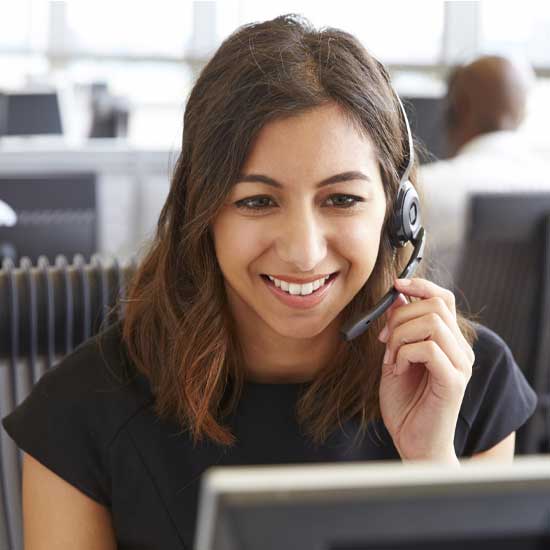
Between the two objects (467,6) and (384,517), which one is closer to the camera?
(384,517)

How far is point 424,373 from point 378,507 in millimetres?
852

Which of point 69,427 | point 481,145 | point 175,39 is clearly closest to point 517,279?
point 481,145

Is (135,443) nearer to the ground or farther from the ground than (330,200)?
nearer to the ground

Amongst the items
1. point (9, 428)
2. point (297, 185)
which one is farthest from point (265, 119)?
point (9, 428)

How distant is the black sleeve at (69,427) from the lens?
1196 mm

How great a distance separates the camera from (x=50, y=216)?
77.7 inches

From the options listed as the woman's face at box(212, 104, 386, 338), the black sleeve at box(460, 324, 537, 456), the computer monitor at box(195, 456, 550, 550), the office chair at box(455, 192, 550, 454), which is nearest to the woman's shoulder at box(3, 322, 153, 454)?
the woman's face at box(212, 104, 386, 338)

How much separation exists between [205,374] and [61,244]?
76 centimetres

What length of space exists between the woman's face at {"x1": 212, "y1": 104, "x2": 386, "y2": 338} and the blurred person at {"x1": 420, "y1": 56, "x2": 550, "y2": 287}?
1279mm

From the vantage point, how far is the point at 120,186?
8.75 feet

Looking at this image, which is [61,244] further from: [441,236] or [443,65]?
[443,65]

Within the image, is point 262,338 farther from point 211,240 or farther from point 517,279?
point 517,279

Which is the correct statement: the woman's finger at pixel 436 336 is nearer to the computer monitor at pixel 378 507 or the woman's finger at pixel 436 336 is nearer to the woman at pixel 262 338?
the woman at pixel 262 338

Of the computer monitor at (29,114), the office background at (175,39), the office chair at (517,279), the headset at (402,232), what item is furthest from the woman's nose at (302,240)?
the office background at (175,39)
